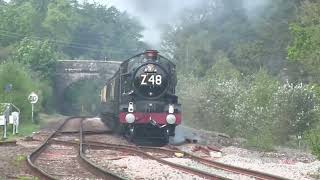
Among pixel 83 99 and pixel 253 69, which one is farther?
pixel 83 99

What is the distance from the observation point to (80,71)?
66.0 meters

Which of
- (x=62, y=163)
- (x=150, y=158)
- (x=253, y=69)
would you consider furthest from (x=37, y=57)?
(x=62, y=163)

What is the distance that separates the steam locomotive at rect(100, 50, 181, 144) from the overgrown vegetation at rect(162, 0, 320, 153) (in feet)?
12.1

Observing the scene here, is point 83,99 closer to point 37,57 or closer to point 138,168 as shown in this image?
point 37,57

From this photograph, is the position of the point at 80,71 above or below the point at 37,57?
below

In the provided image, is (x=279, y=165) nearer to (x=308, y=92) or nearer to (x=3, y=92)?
(x=308, y=92)

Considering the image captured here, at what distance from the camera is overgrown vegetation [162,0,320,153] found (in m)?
24.5

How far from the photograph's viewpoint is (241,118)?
2658cm

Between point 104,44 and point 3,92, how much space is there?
64.1 metres

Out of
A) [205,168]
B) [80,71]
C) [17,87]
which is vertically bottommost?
[205,168]

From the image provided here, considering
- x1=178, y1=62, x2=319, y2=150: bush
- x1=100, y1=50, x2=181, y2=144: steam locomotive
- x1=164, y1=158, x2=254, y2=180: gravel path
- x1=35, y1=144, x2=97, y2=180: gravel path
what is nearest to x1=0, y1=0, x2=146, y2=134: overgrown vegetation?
x1=178, y1=62, x2=319, y2=150: bush

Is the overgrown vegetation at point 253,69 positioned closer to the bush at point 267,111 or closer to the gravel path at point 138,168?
the bush at point 267,111

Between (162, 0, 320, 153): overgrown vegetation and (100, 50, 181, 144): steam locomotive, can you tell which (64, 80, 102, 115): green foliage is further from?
(100, 50, 181, 144): steam locomotive

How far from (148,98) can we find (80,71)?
151 feet
